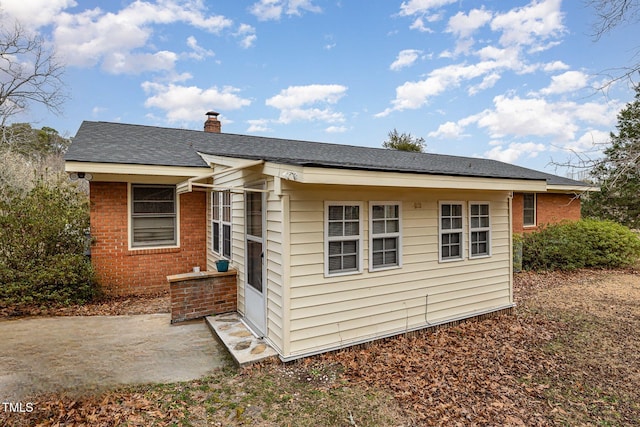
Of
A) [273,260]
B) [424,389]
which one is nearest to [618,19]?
[424,389]

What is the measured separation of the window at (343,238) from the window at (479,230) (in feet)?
8.14

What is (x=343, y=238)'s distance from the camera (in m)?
4.61

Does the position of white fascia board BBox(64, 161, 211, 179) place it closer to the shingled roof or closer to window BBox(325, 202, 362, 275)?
the shingled roof

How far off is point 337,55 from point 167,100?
13.3 metres

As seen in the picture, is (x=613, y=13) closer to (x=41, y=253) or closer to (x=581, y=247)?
(x=581, y=247)

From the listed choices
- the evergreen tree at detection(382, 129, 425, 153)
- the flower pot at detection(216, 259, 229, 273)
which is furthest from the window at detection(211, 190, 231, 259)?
the evergreen tree at detection(382, 129, 425, 153)

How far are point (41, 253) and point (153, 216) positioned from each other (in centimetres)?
209

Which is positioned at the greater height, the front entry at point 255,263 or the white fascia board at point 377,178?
the white fascia board at point 377,178

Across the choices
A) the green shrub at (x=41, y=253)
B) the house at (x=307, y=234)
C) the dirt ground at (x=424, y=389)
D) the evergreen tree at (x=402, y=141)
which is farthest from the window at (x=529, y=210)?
the green shrub at (x=41, y=253)

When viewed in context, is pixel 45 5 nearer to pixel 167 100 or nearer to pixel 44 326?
pixel 167 100

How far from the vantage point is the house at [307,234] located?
4.27 m

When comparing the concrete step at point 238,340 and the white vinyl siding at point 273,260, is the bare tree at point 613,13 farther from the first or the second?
the concrete step at point 238,340

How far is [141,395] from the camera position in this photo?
338cm

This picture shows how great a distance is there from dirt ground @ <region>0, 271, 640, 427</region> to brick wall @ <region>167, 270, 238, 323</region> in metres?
2.08
